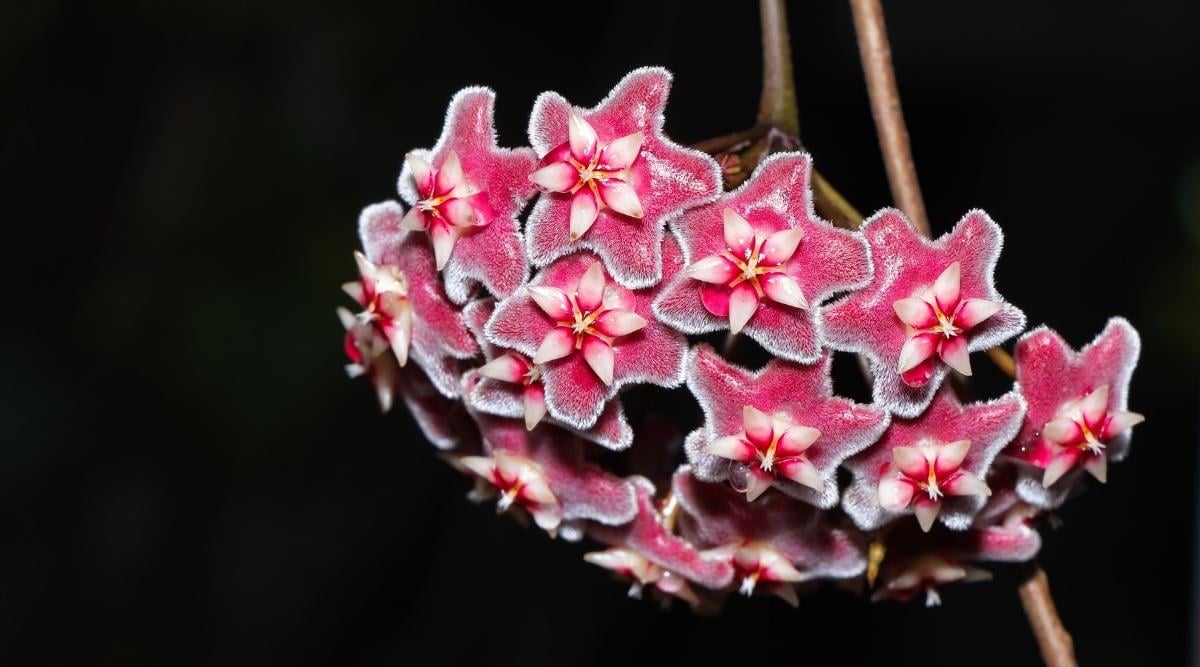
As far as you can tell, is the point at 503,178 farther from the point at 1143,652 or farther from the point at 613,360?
the point at 1143,652

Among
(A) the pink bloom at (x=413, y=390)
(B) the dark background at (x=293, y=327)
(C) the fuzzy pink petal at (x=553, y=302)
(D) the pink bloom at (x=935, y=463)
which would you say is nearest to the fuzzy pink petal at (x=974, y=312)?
(D) the pink bloom at (x=935, y=463)

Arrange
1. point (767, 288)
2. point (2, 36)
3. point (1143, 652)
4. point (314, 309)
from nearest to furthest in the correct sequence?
point (767, 288), point (2, 36), point (314, 309), point (1143, 652)

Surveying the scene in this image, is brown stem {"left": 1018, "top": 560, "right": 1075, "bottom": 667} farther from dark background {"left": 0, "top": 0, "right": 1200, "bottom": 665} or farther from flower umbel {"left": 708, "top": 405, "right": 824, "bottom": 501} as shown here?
dark background {"left": 0, "top": 0, "right": 1200, "bottom": 665}

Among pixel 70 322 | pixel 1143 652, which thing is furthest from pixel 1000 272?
pixel 70 322

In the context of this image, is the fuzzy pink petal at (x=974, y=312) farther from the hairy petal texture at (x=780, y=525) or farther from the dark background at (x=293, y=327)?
the dark background at (x=293, y=327)

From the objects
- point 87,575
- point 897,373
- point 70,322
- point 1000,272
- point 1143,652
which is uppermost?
point 897,373

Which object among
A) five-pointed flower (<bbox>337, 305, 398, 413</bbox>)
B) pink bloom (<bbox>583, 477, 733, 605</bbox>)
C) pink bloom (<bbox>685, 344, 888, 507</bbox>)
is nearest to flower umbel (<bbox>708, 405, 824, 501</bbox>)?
pink bloom (<bbox>685, 344, 888, 507</bbox>)

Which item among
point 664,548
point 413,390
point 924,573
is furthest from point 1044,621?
point 413,390

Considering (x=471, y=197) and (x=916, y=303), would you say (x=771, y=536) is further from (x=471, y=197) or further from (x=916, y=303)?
(x=471, y=197)

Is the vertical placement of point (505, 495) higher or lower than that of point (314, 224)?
higher
